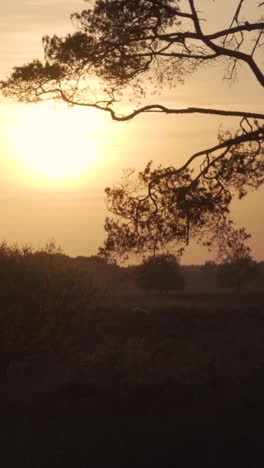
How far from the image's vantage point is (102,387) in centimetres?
2728

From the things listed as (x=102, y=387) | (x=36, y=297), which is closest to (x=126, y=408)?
(x=102, y=387)

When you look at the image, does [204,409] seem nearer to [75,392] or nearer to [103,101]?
[103,101]

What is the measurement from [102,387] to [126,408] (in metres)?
6.09

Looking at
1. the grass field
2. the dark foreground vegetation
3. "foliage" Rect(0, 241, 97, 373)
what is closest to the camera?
the grass field

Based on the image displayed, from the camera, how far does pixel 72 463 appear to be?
47.2 feet

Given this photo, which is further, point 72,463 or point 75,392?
point 75,392

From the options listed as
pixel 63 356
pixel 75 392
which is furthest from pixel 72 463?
pixel 63 356

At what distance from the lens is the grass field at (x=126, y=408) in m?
14.7

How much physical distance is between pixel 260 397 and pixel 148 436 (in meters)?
3.74

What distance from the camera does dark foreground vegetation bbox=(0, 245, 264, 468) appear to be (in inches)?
588

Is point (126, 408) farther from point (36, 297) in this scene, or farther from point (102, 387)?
point (36, 297)

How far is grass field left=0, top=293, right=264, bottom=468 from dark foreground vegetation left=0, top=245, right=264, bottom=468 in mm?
30

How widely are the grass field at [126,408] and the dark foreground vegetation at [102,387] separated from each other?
1.2 inches

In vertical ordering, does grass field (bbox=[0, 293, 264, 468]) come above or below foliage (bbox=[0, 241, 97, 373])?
below
